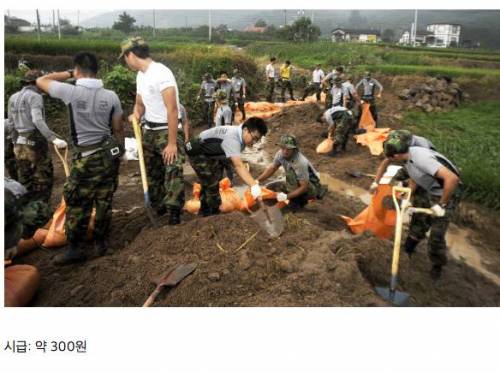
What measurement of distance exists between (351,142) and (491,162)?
8.95 feet

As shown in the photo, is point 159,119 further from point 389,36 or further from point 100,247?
point 389,36

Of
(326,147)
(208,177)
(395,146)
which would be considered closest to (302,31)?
(326,147)

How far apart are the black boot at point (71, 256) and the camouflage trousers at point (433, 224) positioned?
2854 millimetres

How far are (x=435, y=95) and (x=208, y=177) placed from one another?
434 inches

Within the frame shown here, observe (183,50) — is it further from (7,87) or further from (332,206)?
(332,206)

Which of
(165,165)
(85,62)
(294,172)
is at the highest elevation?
(85,62)

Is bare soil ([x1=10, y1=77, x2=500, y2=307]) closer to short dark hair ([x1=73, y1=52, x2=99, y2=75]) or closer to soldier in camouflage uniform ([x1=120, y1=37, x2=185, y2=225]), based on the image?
soldier in camouflage uniform ([x1=120, y1=37, x2=185, y2=225])

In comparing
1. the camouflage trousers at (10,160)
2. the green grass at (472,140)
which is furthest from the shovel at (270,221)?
the green grass at (472,140)

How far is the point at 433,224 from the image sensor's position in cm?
340

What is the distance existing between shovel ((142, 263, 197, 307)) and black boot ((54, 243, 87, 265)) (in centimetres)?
88

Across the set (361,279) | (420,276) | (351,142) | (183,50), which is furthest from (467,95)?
(361,279)

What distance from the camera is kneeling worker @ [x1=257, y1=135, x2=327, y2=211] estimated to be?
4066mm

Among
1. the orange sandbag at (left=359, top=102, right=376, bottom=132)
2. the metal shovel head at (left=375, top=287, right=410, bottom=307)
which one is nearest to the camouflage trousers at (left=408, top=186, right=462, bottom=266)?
the metal shovel head at (left=375, top=287, right=410, bottom=307)

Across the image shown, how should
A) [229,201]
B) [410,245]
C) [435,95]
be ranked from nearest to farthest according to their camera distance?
[410,245] → [229,201] → [435,95]
